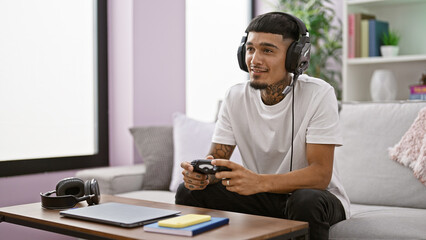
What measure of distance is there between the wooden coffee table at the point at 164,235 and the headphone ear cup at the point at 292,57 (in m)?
0.60

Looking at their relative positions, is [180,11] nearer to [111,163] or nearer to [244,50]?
[111,163]

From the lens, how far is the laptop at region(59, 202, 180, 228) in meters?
1.36

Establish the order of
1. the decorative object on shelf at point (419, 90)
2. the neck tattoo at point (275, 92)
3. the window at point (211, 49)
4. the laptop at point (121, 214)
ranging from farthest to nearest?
the window at point (211, 49) < the decorative object on shelf at point (419, 90) < the neck tattoo at point (275, 92) < the laptop at point (121, 214)

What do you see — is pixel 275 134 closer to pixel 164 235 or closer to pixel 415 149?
pixel 415 149

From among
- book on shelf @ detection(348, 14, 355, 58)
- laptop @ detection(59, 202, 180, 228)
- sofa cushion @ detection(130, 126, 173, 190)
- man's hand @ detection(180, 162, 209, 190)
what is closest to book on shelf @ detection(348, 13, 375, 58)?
book on shelf @ detection(348, 14, 355, 58)

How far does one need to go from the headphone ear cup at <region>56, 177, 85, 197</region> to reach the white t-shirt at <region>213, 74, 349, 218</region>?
0.53 m

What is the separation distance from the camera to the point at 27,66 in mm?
2670

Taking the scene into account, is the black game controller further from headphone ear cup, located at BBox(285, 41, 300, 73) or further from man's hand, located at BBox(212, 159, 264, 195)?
headphone ear cup, located at BBox(285, 41, 300, 73)

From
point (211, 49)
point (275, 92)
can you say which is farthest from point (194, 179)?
point (211, 49)

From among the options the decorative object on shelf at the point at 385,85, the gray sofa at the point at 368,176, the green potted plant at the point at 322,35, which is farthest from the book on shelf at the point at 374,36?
the gray sofa at the point at 368,176

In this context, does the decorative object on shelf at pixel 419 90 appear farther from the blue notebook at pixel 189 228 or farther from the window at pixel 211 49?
the blue notebook at pixel 189 228

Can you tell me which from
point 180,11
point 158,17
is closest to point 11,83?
point 158,17

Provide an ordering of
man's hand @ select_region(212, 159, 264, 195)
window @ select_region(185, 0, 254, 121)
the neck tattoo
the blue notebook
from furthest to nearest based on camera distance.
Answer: window @ select_region(185, 0, 254, 121), the neck tattoo, man's hand @ select_region(212, 159, 264, 195), the blue notebook

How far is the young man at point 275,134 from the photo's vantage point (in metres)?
1.72
